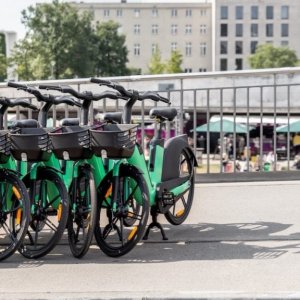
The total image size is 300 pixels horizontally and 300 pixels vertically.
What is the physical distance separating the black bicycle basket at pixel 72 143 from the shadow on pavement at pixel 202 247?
75 centimetres

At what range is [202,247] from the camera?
6.16 metres

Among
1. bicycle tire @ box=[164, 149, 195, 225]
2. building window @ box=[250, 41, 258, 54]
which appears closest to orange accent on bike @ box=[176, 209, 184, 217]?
bicycle tire @ box=[164, 149, 195, 225]

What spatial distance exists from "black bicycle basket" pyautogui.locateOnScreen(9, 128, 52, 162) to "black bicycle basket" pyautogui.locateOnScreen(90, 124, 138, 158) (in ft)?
1.19

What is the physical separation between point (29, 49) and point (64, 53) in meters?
11.7

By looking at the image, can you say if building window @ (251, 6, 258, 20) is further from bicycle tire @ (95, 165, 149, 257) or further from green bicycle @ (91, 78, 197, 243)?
bicycle tire @ (95, 165, 149, 257)

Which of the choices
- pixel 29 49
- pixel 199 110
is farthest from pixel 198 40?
pixel 199 110

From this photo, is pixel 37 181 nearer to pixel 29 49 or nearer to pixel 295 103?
pixel 295 103

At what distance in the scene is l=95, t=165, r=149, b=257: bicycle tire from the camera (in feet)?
19.1

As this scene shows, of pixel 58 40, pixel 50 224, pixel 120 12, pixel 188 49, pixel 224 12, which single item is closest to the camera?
pixel 50 224

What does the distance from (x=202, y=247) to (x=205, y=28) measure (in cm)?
15286

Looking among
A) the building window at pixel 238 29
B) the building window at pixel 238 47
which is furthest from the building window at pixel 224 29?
the building window at pixel 238 47

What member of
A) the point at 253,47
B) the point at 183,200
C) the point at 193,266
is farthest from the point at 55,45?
the point at 193,266

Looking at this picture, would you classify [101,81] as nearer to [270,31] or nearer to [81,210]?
[81,210]

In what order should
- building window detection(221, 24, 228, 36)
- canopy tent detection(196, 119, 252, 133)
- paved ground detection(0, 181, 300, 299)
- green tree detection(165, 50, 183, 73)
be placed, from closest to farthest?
paved ground detection(0, 181, 300, 299) < canopy tent detection(196, 119, 252, 133) < green tree detection(165, 50, 183, 73) < building window detection(221, 24, 228, 36)
